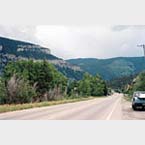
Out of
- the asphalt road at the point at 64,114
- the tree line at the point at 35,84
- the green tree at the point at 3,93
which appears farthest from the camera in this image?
the tree line at the point at 35,84

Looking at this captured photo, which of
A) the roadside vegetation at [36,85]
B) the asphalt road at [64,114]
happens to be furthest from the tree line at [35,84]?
the asphalt road at [64,114]

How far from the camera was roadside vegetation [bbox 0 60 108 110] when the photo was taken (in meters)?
51.8

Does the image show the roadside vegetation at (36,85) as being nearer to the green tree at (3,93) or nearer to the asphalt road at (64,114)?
the green tree at (3,93)

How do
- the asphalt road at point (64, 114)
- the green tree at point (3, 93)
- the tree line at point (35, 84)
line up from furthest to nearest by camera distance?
1. the tree line at point (35, 84)
2. the green tree at point (3, 93)
3. the asphalt road at point (64, 114)

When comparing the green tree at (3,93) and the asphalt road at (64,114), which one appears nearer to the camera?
the asphalt road at (64,114)

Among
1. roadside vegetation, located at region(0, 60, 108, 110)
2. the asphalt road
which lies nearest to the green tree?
roadside vegetation, located at region(0, 60, 108, 110)

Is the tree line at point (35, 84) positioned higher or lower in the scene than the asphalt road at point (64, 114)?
higher

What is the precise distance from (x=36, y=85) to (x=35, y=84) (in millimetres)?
30030

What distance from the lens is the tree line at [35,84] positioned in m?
51.8

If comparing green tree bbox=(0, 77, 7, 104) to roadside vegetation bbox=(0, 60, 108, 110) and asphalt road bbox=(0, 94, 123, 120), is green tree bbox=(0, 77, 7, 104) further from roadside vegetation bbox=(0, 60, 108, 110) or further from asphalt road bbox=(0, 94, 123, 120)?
asphalt road bbox=(0, 94, 123, 120)

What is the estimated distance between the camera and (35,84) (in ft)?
210

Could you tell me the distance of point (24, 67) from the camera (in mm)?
104750

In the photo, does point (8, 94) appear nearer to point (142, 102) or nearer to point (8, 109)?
point (8, 109)
